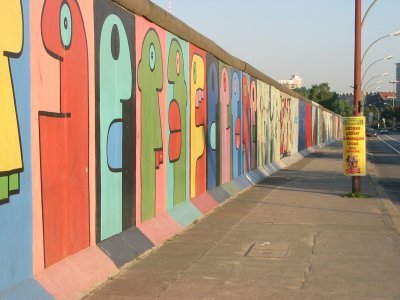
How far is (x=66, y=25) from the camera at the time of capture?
594 centimetres

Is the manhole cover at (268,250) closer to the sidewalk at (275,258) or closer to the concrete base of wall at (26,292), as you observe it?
the sidewalk at (275,258)

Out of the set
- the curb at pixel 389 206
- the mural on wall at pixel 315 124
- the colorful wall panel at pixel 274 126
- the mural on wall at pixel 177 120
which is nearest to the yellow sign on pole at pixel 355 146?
the curb at pixel 389 206

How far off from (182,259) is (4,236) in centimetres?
304

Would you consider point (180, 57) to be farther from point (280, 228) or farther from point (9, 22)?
point (9, 22)

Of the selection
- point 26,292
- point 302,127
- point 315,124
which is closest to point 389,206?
point 26,292

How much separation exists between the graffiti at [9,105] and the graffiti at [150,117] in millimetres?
3345

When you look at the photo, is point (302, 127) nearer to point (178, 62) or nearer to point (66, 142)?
point (178, 62)

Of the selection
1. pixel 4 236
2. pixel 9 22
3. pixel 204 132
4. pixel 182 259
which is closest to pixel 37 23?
pixel 9 22

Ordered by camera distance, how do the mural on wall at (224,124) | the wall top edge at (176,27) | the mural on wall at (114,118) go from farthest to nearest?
the mural on wall at (224,124)
the wall top edge at (176,27)
the mural on wall at (114,118)

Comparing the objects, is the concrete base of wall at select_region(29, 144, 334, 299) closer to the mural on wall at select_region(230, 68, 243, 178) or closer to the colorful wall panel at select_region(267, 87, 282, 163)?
the mural on wall at select_region(230, 68, 243, 178)

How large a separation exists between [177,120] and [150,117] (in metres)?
1.57

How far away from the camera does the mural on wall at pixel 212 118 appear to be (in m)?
12.8

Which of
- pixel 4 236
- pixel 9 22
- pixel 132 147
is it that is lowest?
pixel 4 236

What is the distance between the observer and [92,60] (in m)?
6.60
